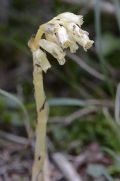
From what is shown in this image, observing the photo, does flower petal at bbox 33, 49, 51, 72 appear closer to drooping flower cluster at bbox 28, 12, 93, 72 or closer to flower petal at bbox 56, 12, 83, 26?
drooping flower cluster at bbox 28, 12, 93, 72

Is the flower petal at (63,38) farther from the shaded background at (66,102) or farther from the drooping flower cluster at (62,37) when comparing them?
the shaded background at (66,102)

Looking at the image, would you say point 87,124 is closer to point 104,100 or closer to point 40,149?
point 104,100

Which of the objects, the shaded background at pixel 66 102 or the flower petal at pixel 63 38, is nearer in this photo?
the flower petal at pixel 63 38

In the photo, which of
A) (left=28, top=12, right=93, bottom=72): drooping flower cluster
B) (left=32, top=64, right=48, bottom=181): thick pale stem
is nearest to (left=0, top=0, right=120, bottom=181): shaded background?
(left=32, top=64, right=48, bottom=181): thick pale stem

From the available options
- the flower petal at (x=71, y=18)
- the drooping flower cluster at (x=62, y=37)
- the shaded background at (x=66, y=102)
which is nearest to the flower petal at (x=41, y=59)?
the drooping flower cluster at (x=62, y=37)

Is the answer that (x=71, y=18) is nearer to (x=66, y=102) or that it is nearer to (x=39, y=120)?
(x=39, y=120)

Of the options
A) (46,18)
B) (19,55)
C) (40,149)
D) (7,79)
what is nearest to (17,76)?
(7,79)

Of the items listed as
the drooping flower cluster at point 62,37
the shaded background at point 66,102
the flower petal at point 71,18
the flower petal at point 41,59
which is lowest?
the shaded background at point 66,102
